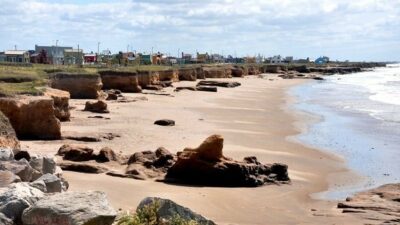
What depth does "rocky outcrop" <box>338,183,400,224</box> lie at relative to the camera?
39.1 feet

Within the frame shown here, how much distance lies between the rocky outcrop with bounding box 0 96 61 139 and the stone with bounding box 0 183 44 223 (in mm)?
9801

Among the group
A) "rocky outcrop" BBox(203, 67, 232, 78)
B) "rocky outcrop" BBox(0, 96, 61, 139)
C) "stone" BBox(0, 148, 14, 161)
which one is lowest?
"rocky outcrop" BBox(203, 67, 232, 78)

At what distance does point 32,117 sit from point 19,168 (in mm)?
8741

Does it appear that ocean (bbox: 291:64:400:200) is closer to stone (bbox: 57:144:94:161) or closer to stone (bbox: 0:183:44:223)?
A: stone (bbox: 57:144:94:161)

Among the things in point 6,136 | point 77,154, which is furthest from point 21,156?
point 77,154

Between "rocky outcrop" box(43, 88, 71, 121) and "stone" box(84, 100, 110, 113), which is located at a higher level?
"rocky outcrop" box(43, 88, 71, 121)

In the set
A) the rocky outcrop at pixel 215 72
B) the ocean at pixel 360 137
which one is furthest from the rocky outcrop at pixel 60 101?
the rocky outcrop at pixel 215 72

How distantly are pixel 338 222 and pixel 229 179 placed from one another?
330 centimetres

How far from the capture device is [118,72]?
43.5 meters

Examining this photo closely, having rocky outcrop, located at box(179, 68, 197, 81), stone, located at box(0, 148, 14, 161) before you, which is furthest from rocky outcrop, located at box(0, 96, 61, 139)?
rocky outcrop, located at box(179, 68, 197, 81)

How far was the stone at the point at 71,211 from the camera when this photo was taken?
270 inches

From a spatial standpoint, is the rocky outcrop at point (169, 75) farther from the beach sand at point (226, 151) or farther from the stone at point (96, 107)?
the stone at point (96, 107)

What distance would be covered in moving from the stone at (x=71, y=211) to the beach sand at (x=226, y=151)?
355 cm

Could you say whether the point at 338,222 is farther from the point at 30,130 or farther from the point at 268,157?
the point at 30,130
